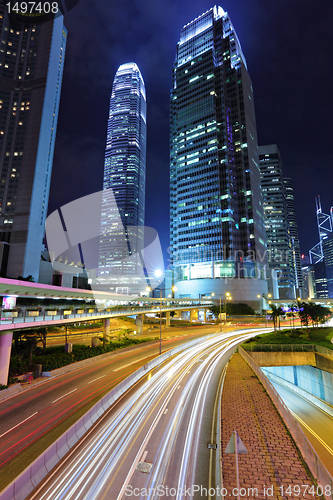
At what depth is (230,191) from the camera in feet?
419

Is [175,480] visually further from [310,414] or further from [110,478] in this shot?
[310,414]

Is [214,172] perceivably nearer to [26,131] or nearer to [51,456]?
[26,131]

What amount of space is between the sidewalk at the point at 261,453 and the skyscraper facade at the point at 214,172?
3995 inches

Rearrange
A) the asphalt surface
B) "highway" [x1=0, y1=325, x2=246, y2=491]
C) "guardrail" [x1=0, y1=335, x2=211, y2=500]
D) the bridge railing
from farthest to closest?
the bridge railing, the asphalt surface, "highway" [x1=0, y1=325, x2=246, y2=491], "guardrail" [x1=0, y1=335, x2=211, y2=500]

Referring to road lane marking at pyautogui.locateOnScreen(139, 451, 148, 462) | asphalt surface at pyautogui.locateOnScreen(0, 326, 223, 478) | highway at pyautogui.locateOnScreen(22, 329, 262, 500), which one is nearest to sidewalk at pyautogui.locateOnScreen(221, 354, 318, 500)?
highway at pyautogui.locateOnScreen(22, 329, 262, 500)

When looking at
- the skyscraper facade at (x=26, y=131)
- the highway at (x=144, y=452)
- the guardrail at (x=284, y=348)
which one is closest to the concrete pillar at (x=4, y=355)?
the highway at (x=144, y=452)

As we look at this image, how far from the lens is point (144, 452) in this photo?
12.8 m

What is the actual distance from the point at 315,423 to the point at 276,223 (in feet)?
580

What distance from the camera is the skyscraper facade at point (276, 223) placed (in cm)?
17638

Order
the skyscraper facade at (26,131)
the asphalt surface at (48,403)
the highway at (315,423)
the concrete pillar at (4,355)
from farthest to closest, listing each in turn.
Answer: the skyscraper facade at (26,131), the concrete pillar at (4,355), the highway at (315,423), the asphalt surface at (48,403)

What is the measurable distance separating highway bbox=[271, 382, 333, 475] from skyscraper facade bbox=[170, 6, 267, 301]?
85.1 metres

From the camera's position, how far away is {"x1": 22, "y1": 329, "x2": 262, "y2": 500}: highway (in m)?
10.4

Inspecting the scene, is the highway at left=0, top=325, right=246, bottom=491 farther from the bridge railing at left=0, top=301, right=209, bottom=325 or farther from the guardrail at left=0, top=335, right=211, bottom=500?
the bridge railing at left=0, top=301, right=209, bottom=325

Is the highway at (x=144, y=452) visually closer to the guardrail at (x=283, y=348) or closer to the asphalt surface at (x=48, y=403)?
the asphalt surface at (x=48, y=403)
